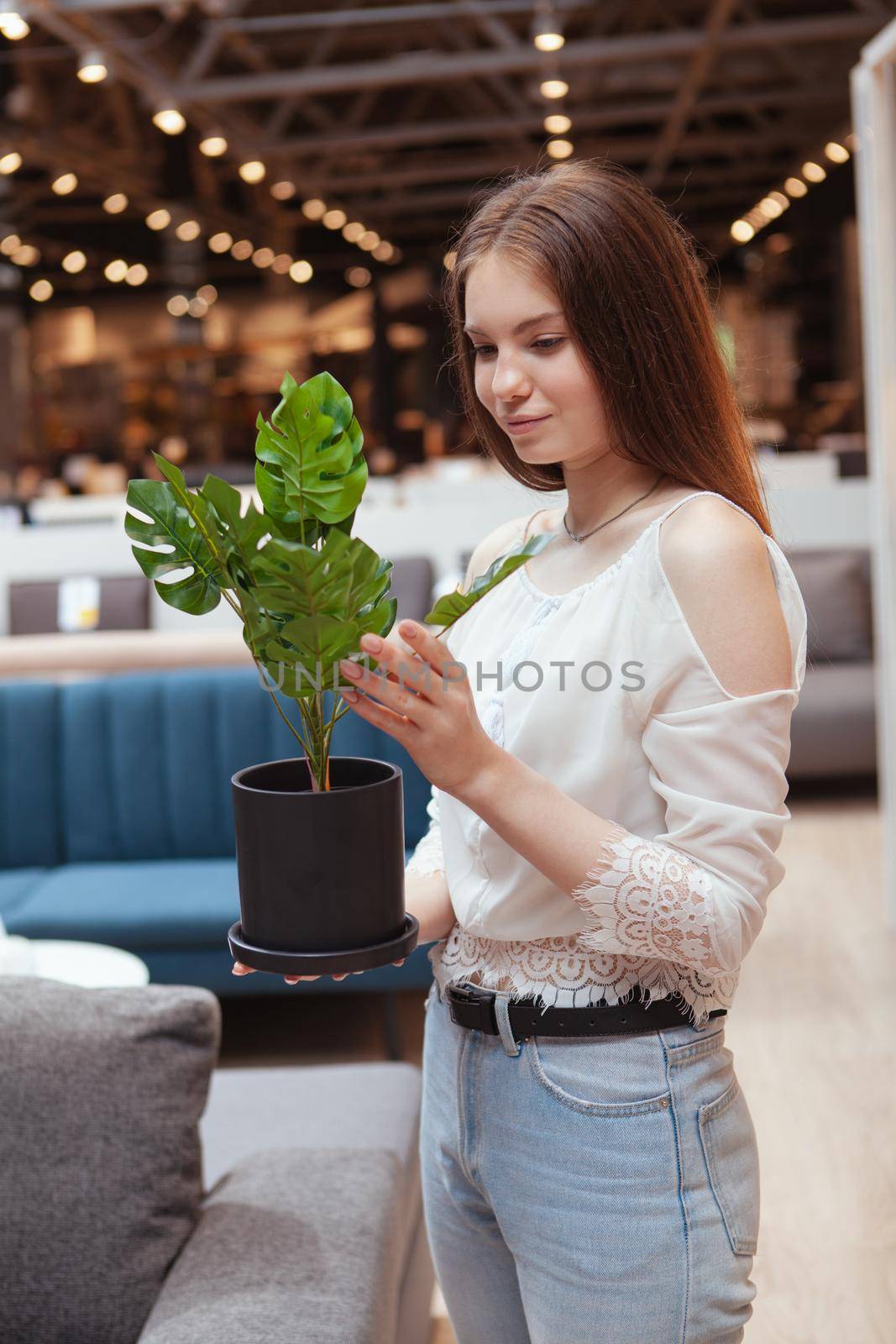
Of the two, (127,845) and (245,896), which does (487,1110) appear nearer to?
(245,896)

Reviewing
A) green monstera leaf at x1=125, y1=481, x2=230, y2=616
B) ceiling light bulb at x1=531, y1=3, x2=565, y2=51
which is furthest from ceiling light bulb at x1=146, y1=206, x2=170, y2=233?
green monstera leaf at x1=125, y1=481, x2=230, y2=616

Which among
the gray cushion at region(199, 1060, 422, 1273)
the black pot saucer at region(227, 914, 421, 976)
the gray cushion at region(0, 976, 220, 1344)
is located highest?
the black pot saucer at region(227, 914, 421, 976)

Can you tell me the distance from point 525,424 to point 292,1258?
3.00 ft

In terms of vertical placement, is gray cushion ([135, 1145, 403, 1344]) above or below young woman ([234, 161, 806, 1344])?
below

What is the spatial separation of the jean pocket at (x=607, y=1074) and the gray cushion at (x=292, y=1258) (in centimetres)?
42

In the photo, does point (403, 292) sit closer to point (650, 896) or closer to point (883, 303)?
point (883, 303)

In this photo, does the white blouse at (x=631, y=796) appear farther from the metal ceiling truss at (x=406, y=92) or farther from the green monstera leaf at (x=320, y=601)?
the metal ceiling truss at (x=406, y=92)

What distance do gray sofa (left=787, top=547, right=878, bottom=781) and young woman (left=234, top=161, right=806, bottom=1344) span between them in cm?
413

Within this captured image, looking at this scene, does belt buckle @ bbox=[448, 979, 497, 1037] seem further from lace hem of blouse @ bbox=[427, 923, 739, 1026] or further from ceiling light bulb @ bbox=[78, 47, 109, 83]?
ceiling light bulb @ bbox=[78, 47, 109, 83]

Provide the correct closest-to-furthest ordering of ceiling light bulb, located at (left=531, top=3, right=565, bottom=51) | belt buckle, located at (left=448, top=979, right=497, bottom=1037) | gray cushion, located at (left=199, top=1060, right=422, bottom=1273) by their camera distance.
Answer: belt buckle, located at (left=448, top=979, right=497, bottom=1037) < gray cushion, located at (left=199, top=1060, right=422, bottom=1273) < ceiling light bulb, located at (left=531, top=3, right=565, bottom=51)

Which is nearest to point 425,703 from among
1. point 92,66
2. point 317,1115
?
point 317,1115

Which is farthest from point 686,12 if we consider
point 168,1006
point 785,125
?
point 168,1006

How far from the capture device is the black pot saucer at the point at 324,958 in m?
0.91

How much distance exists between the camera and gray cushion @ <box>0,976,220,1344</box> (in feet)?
4.47
